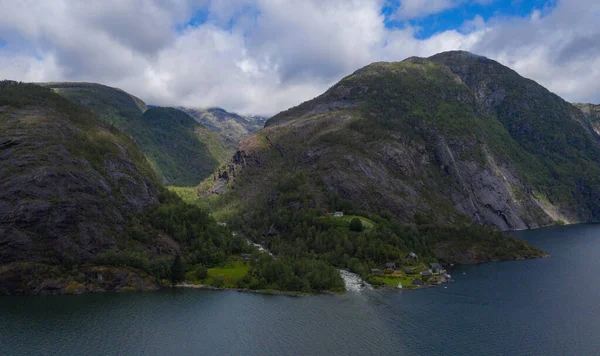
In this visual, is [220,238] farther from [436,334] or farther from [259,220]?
[436,334]

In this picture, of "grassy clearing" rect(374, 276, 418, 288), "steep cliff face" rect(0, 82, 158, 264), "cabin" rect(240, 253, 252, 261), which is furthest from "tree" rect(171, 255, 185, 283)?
"grassy clearing" rect(374, 276, 418, 288)

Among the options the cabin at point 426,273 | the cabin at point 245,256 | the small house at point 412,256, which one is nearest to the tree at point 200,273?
the cabin at point 245,256

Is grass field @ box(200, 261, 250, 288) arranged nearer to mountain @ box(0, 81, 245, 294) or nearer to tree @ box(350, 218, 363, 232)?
mountain @ box(0, 81, 245, 294)

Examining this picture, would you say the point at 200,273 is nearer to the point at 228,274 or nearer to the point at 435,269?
the point at 228,274

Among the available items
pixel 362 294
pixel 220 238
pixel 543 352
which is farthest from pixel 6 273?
pixel 543 352

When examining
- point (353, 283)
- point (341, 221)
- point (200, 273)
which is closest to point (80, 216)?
point (200, 273)

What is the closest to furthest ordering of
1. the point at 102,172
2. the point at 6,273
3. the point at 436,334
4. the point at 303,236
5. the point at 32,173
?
the point at 436,334 → the point at 6,273 → the point at 32,173 → the point at 102,172 → the point at 303,236

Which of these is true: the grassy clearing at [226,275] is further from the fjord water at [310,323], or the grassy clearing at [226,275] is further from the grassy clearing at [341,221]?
the grassy clearing at [341,221]
